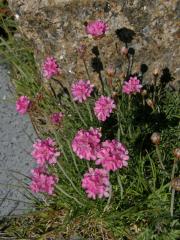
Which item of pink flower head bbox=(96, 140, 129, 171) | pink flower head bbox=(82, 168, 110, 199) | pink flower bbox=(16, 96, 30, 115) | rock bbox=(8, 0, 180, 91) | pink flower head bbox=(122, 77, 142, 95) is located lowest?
pink flower head bbox=(82, 168, 110, 199)

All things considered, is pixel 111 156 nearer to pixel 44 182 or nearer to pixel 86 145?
pixel 86 145

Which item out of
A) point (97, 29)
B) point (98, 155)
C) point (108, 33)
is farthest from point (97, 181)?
point (108, 33)

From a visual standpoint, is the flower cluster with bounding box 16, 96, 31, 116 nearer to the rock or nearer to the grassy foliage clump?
the grassy foliage clump

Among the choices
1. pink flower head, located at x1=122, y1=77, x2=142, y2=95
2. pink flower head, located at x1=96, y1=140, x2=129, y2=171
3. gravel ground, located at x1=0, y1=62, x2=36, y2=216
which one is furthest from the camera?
gravel ground, located at x1=0, y1=62, x2=36, y2=216

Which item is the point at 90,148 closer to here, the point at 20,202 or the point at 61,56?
the point at 20,202

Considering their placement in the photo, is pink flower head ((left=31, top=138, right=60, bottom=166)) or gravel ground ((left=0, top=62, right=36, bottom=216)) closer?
pink flower head ((left=31, top=138, right=60, bottom=166))

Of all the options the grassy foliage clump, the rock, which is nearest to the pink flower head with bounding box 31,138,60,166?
the grassy foliage clump
